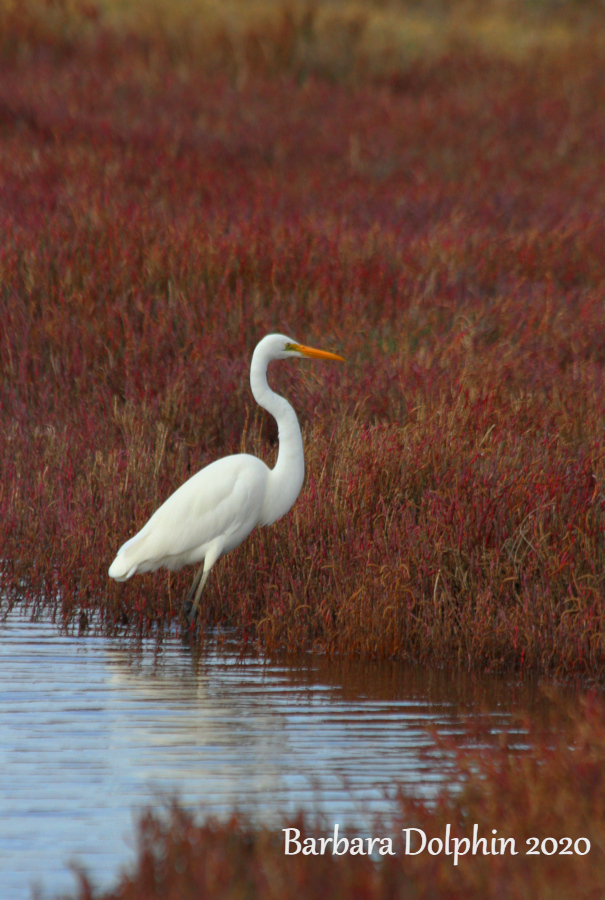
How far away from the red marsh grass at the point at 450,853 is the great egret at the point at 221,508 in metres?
2.81

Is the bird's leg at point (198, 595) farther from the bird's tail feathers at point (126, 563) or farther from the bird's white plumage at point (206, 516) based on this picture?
the bird's tail feathers at point (126, 563)

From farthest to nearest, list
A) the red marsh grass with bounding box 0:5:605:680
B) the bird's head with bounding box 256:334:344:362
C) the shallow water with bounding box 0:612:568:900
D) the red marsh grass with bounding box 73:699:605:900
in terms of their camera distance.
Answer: the bird's head with bounding box 256:334:344:362 → the red marsh grass with bounding box 0:5:605:680 → the shallow water with bounding box 0:612:568:900 → the red marsh grass with bounding box 73:699:605:900

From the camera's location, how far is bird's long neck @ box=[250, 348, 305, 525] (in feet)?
19.6

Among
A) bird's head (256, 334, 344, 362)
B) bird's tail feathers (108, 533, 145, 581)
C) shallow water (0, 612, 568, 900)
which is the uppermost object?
bird's head (256, 334, 344, 362)

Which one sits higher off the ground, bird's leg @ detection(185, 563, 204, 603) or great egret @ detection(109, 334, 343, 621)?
great egret @ detection(109, 334, 343, 621)

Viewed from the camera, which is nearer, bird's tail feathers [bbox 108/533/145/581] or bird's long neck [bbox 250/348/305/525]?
bird's tail feathers [bbox 108/533/145/581]

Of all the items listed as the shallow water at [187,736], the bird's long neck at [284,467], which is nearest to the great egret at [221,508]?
the bird's long neck at [284,467]

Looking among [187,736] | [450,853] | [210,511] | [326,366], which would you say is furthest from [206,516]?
[450,853]

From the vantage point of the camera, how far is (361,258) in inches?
423

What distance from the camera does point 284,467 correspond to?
601 centimetres

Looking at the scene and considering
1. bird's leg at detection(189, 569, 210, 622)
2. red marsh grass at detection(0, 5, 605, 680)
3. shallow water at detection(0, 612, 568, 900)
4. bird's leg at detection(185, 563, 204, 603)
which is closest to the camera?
shallow water at detection(0, 612, 568, 900)

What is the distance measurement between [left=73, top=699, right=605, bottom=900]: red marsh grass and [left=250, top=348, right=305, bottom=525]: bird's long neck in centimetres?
290

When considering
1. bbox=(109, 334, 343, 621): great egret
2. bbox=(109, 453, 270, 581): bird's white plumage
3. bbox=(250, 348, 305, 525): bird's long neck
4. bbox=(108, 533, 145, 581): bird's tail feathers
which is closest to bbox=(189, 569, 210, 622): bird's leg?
bbox=(109, 334, 343, 621): great egret

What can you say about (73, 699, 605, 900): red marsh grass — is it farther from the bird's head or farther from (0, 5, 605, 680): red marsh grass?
the bird's head
